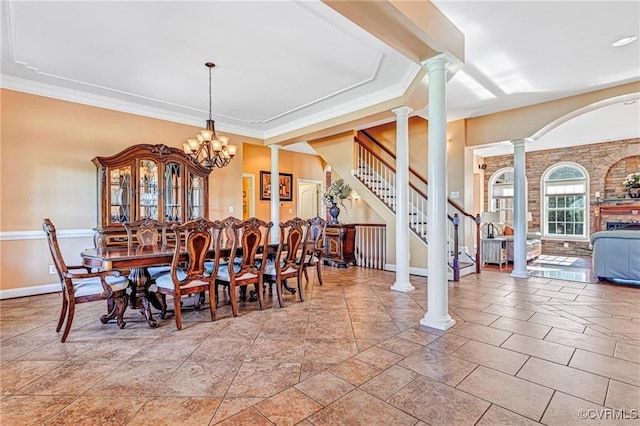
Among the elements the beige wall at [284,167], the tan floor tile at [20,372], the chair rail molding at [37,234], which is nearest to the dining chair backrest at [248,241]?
the tan floor tile at [20,372]

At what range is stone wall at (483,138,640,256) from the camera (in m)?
7.89

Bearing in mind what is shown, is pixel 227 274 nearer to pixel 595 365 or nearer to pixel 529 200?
pixel 595 365

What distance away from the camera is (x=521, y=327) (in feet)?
9.91

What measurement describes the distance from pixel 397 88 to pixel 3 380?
16.0ft

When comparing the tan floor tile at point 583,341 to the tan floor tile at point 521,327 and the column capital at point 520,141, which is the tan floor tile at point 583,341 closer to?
the tan floor tile at point 521,327

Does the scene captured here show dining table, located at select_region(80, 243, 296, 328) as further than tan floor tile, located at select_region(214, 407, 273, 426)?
Yes

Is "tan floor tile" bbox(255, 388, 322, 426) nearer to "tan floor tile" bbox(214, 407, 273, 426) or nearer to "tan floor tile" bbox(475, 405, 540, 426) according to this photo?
"tan floor tile" bbox(214, 407, 273, 426)

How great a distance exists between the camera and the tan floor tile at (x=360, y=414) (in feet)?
5.46

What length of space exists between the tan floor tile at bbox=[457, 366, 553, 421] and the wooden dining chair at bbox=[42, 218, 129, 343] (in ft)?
9.97

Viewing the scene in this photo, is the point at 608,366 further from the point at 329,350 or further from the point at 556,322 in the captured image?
the point at 329,350

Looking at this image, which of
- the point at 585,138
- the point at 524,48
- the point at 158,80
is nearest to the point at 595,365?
the point at 524,48

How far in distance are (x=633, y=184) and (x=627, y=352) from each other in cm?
747

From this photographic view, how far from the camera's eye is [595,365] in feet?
7.43

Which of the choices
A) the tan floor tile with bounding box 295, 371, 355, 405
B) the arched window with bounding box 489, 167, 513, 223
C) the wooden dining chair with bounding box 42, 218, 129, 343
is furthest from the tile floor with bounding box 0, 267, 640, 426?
the arched window with bounding box 489, 167, 513, 223
